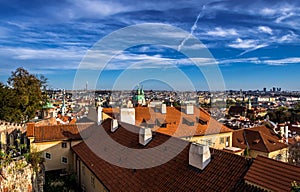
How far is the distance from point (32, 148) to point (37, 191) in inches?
235

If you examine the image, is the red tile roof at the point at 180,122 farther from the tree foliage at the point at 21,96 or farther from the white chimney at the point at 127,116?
the tree foliage at the point at 21,96

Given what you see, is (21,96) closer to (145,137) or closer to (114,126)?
(114,126)

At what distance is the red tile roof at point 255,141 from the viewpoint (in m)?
30.6

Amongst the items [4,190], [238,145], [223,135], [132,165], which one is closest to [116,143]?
[132,165]

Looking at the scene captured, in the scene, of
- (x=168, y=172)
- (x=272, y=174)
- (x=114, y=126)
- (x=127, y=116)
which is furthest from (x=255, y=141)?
(x=272, y=174)

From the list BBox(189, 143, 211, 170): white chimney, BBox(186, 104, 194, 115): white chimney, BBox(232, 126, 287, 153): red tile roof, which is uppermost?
BBox(186, 104, 194, 115): white chimney

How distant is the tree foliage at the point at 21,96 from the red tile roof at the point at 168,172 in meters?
18.2

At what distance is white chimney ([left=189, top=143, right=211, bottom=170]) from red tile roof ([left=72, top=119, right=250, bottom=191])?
0.18 m

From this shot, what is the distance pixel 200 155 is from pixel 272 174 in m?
3.09

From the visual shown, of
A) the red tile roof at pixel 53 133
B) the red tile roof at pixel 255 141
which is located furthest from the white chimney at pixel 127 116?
the red tile roof at pixel 255 141

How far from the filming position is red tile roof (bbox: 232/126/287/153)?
3056cm

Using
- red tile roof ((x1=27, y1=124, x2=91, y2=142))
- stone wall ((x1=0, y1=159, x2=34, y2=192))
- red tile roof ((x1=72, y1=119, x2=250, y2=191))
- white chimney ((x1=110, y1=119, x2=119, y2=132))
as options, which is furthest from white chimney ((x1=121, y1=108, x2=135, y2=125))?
stone wall ((x1=0, y1=159, x2=34, y2=192))

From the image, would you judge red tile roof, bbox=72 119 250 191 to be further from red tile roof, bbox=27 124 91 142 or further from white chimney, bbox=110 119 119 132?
red tile roof, bbox=27 124 91 142

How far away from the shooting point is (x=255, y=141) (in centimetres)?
3147
